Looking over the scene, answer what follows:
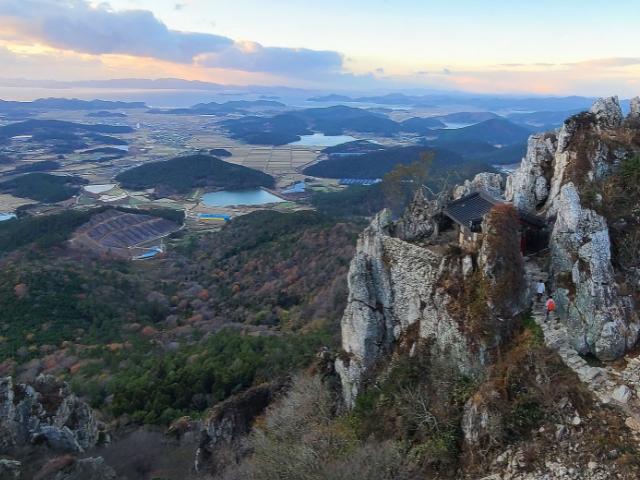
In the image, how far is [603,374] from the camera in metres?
12.4

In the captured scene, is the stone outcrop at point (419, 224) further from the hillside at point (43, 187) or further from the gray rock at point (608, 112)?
the hillside at point (43, 187)

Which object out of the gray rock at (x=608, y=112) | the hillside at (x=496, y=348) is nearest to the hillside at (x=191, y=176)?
the hillside at (x=496, y=348)

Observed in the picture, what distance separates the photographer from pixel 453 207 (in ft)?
63.6

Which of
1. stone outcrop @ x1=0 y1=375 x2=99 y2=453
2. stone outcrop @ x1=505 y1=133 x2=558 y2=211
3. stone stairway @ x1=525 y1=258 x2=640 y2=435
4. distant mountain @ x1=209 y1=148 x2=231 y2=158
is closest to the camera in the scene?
stone stairway @ x1=525 y1=258 x2=640 y2=435

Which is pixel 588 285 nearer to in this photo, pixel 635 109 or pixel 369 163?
pixel 635 109

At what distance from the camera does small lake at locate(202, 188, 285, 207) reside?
10975cm

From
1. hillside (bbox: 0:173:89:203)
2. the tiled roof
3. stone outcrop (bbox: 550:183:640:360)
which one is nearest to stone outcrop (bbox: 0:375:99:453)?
the tiled roof

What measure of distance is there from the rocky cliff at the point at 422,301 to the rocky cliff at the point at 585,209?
150 cm

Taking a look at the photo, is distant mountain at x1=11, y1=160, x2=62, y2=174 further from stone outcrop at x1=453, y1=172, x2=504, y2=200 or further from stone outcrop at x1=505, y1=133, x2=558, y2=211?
stone outcrop at x1=505, y1=133, x2=558, y2=211

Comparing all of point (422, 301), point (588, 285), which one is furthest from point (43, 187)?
point (588, 285)

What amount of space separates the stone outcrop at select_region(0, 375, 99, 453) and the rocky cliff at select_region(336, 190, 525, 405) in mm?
13763

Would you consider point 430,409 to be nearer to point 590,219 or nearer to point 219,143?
point 590,219

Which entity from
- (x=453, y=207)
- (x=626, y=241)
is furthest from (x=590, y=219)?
(x=453, y=207)

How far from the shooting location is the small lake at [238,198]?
109750 millimetres
